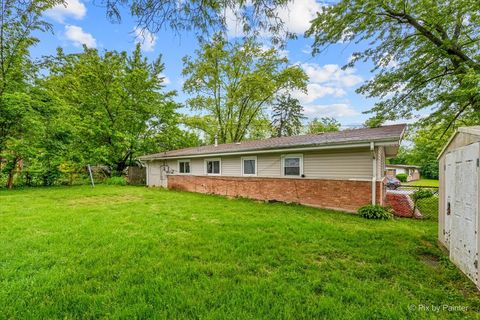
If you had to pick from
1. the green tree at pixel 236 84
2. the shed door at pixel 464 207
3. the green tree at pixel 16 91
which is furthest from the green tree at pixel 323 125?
the shed door at pixel 464 207

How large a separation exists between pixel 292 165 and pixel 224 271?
273 inches

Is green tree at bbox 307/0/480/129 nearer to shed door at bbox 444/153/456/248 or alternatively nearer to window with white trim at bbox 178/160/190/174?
shed door at bbox 444/153/456/248

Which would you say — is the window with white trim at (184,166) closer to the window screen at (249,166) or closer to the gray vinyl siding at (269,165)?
the window screen at (249,166)

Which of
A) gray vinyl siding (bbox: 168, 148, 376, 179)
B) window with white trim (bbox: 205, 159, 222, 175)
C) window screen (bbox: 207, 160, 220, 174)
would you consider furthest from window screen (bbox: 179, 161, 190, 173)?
gray vinyl siding (bbox: 168, 148, 376, 179)

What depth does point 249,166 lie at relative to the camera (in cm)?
1122

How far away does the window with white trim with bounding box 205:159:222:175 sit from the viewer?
12727mm

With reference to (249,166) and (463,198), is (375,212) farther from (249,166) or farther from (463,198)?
(249,166)

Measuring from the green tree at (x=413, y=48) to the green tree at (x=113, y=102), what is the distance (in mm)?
14041

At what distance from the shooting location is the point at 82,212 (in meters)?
7.20

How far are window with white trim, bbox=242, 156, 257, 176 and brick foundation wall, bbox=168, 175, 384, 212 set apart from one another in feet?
1.02

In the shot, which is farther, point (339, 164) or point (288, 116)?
point (288, 116)

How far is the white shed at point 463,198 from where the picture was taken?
2.90 m

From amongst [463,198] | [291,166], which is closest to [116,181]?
[291,166]

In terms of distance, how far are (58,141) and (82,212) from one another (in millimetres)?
9399
